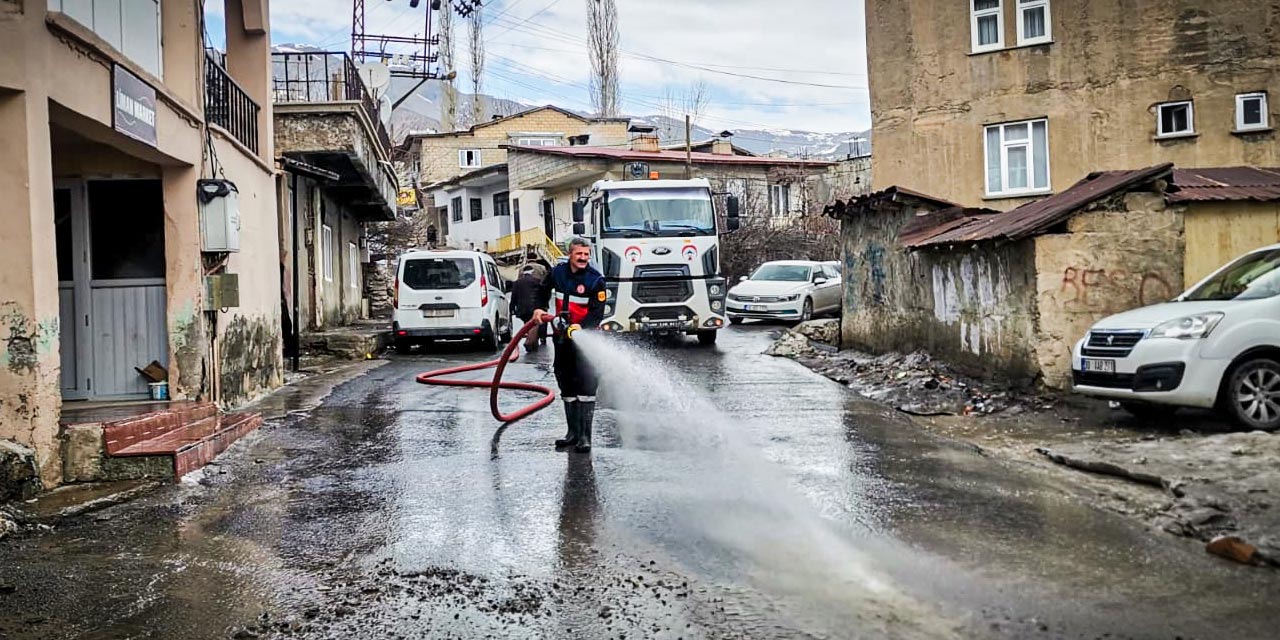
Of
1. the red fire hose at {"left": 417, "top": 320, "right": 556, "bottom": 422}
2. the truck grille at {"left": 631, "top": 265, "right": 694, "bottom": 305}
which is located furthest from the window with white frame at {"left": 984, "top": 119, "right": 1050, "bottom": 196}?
the red fire hose at {"left": 417, "top": 320, "right": 556, "bottom": 422}

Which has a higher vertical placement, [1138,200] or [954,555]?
[1138,200]

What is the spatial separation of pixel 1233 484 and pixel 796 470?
2.96 m

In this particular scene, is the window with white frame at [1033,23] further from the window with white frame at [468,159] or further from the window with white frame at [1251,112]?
the window with white frame at [468,159]

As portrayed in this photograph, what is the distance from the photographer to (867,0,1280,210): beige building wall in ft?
68.8

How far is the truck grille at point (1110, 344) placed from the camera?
9.38 meters

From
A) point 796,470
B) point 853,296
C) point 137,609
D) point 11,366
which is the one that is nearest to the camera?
point 137,609

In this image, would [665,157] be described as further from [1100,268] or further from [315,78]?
[1100,268]

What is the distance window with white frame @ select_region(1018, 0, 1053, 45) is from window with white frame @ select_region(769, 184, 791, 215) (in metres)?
22.8

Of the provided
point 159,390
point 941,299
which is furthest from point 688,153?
point 159,390

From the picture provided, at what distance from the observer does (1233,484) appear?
6820mm

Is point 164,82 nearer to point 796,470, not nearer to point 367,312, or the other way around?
point 796,470

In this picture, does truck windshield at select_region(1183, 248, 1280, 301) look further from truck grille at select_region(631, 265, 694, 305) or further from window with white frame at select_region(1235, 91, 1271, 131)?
window with white frame at select_region(1235, 91, 1271, 131)

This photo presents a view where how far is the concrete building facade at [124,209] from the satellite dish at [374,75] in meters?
10.2

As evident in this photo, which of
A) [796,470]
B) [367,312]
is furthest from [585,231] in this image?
[367,312]
